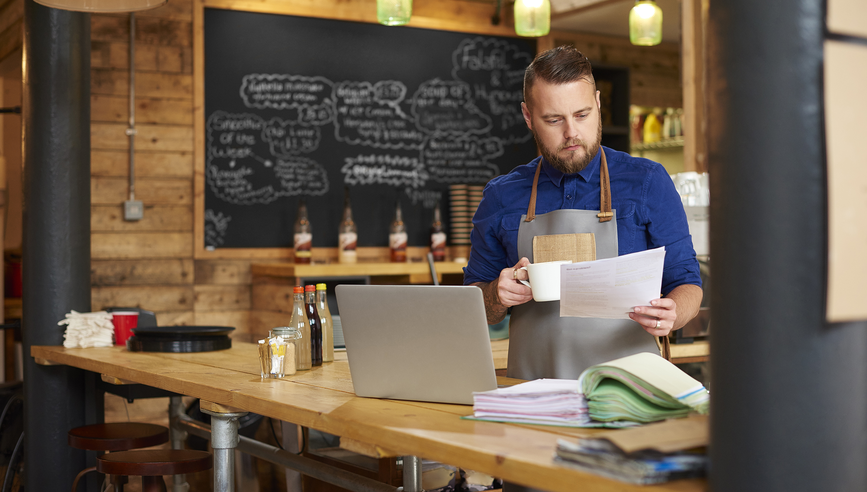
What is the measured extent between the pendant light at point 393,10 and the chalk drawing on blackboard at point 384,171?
1.30 meters

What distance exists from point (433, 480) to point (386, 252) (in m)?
2.17

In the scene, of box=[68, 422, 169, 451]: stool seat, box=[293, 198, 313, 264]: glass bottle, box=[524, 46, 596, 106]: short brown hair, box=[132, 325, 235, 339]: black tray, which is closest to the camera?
box=[524, 46, 596, 106]: short brown hair

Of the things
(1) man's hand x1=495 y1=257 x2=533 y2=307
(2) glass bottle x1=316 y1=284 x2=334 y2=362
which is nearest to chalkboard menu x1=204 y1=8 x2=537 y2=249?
(2) glass bottle x1=316 y1=284 x2=334 y2=362

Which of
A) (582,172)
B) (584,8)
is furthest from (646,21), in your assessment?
(582,172)

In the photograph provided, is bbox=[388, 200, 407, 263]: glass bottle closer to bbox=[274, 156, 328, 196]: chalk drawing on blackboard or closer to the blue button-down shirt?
bbox=[274, 156, 328, 196]: chalk drawing on blackboard

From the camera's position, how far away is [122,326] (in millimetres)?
2908

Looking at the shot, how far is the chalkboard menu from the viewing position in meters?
4.38

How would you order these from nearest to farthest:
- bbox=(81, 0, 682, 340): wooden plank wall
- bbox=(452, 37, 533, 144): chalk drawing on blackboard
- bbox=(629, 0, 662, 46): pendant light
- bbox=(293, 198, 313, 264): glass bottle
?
bbox=(629, 0, 662, 46): pendant light, bbox=(81, 0, 682, 340): wooden plank wall, bbox=(293, 198, 313, 264): glass bottle, bbox=(452, 37, 533, 144): chalk drawing on blackboard

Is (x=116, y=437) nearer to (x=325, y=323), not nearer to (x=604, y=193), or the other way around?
(x=325, y=323)

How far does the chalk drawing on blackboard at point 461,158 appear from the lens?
15.9 feet

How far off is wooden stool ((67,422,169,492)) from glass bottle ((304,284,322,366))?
0.66 m

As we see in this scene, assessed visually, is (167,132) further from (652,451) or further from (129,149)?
(652,451)

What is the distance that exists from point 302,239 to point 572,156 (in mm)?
2642

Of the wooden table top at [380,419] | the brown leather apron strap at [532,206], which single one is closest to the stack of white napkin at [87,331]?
the wooden table top at [380,419]
